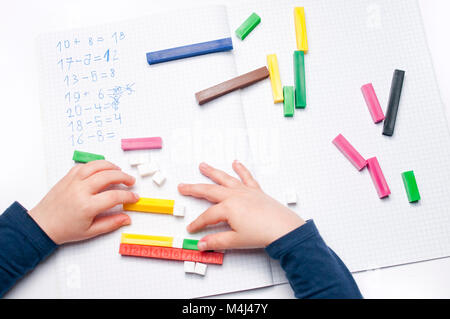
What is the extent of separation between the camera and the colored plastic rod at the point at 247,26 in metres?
0.86

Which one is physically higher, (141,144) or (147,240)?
(141,144)

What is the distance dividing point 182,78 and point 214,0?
0.63 feet

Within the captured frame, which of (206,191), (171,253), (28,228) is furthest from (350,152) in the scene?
(28,228)

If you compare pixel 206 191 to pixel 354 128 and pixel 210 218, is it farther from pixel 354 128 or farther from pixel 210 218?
pixel 354 128

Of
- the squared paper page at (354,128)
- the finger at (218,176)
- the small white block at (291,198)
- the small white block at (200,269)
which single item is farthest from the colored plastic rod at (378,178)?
the small white block at (200,269)

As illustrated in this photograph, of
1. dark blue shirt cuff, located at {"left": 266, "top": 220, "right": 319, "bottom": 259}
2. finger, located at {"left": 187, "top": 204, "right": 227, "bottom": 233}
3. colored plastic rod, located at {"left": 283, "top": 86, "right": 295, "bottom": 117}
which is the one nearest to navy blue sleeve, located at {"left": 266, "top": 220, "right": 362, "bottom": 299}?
dark blue shirt cuff, located at {"left": 266, "top": 220, "right": 319, "bottom": 259}

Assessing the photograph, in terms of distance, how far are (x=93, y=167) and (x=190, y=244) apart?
0.23 m

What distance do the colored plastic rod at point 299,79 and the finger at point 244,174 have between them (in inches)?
6.5

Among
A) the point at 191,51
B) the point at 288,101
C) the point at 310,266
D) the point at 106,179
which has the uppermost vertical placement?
the point at 191,51

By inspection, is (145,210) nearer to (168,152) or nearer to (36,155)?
(168,152)

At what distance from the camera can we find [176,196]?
0.81m

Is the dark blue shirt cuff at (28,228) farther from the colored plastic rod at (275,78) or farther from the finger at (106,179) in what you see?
the colored plastic rod at (275,78)

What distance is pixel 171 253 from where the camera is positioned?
0.78 metres
